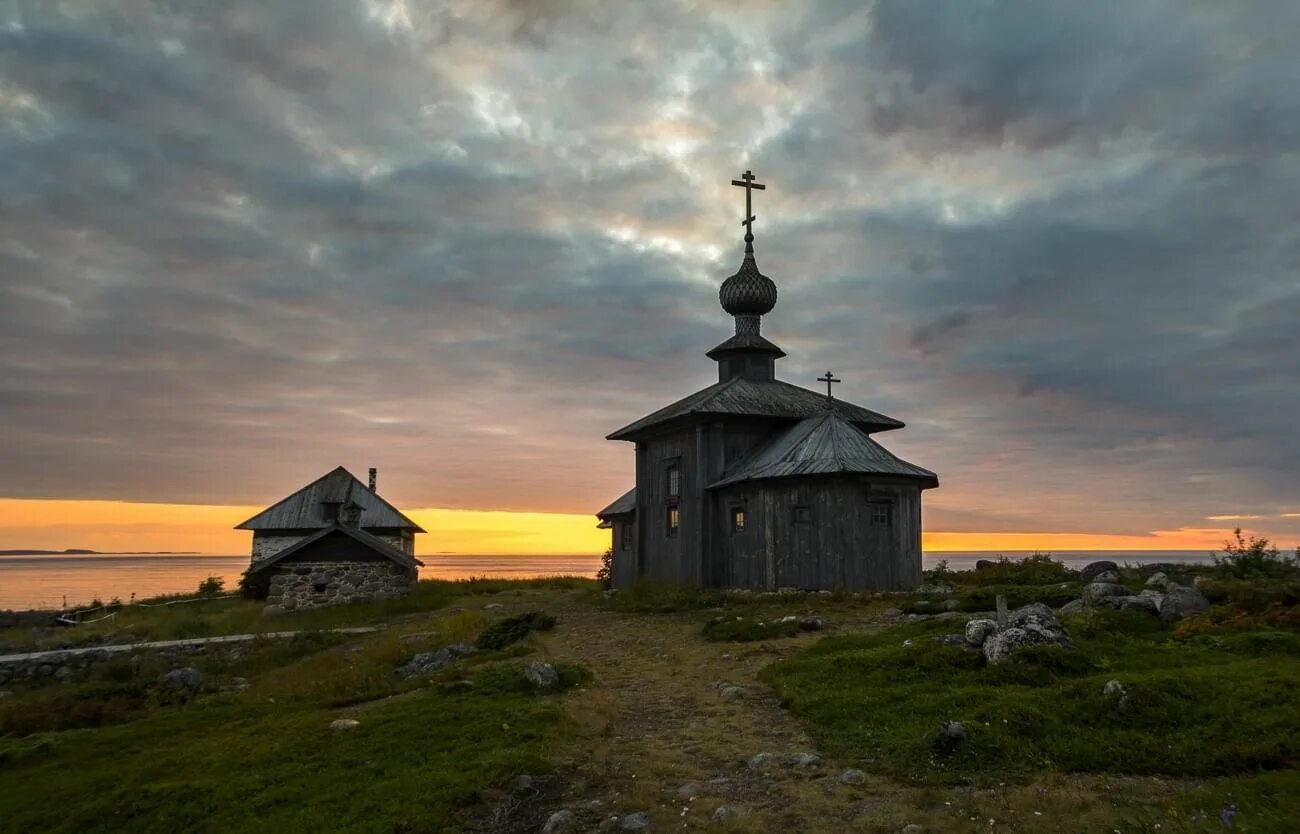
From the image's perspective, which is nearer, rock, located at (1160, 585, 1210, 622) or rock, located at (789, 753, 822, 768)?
rock, located at (789, 753, 822, 768)

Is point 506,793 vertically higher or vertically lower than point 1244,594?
lower

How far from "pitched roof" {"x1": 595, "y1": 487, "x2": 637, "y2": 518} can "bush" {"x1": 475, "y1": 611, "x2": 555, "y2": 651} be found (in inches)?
520

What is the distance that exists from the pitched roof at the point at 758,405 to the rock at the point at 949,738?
19241mm

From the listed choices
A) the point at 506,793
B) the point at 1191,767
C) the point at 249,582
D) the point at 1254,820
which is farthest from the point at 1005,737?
the point at 249,582

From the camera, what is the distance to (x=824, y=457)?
986 inches

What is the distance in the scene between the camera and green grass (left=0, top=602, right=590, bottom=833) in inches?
343

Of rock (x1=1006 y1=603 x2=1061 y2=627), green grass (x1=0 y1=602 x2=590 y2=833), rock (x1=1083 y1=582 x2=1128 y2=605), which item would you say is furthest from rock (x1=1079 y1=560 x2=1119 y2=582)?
green grass (x1=0 y1=602 x2=590 y2=833)

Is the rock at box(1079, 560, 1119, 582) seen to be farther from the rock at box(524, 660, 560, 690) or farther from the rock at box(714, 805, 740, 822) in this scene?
the rock at box(714, 805, 740, 822)

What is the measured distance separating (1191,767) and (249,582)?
1467 inches

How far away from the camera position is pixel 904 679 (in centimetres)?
1150

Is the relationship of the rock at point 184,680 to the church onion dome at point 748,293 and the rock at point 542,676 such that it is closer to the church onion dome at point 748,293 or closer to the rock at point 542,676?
the rock at point 542,676

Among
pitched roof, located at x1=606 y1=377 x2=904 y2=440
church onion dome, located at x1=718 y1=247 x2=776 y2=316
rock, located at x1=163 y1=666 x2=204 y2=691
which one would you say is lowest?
rock, located at x1=163 y1=666 x2=204 y2=691

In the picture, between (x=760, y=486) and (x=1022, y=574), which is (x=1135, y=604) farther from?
(x=1022, y=574)

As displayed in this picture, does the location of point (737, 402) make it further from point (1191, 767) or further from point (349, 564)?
point (1191, 767)
